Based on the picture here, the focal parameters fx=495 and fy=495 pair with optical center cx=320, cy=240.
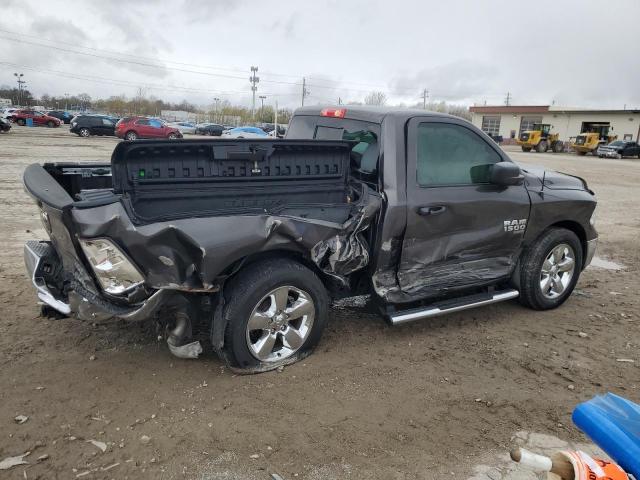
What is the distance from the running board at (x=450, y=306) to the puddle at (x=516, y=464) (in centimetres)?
117

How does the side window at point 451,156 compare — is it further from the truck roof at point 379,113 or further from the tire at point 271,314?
the tire at point 271,314

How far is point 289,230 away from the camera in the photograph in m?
3.35

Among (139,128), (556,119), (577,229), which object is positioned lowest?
(577,229)

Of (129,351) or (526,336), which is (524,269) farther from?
(129,351)

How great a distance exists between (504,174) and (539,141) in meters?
42.9

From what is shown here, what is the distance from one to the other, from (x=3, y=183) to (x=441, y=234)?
1146cm

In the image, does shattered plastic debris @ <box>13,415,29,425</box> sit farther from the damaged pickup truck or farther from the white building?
the white building

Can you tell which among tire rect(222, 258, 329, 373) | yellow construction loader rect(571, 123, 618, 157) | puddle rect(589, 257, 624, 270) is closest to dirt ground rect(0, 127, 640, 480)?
tire rect(222, 258, 329, 373)

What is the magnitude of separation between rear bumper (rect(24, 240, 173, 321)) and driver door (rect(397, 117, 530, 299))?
192 centimetres

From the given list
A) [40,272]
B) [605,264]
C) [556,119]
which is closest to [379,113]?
[40,272]

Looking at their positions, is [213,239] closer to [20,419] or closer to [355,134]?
[20,419]

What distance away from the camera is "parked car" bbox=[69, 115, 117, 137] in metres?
33.6

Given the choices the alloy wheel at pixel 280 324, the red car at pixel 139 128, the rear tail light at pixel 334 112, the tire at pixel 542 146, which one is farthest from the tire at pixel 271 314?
the tire at pixel 542 146

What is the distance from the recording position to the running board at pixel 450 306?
390cm
